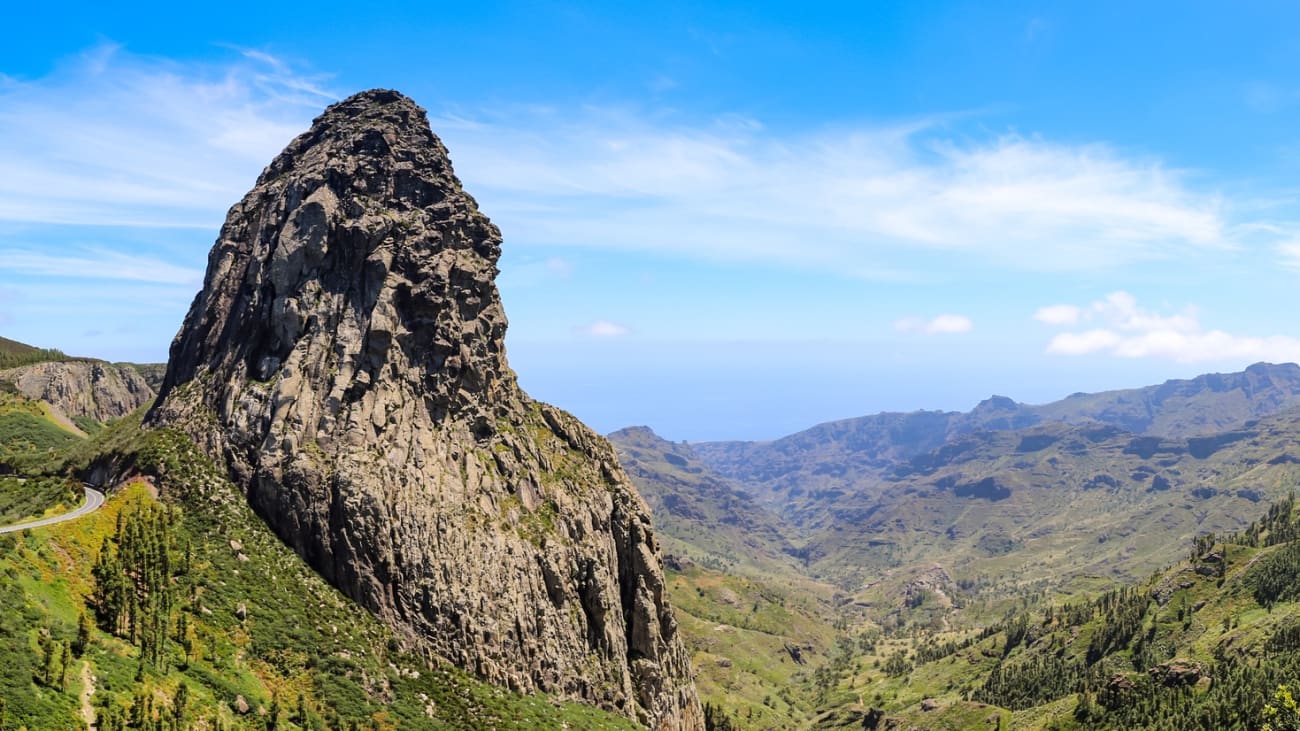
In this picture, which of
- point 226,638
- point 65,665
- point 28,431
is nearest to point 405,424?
point 226,638

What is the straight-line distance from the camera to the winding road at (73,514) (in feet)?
282

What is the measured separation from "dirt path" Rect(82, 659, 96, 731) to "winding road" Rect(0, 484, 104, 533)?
26418 millimetres

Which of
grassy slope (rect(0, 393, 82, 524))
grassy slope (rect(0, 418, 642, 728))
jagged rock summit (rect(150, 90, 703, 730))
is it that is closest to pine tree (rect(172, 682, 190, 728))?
grassy slope (rect(0, 418, 642, 728))

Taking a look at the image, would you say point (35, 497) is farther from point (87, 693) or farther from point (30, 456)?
point (87, 693)

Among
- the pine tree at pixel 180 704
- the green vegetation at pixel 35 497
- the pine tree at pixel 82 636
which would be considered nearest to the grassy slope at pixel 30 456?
the green vegetation at pixel 35 497

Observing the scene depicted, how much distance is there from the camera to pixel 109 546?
86125mm

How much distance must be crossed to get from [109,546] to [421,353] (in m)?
53.0

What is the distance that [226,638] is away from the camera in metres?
86.6

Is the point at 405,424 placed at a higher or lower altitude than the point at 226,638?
higher

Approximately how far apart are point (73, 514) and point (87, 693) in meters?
38.8

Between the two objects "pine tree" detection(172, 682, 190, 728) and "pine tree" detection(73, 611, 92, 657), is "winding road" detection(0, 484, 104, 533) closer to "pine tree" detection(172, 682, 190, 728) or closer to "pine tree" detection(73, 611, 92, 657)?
"pine tree" detection(73, 611, 92, 657)

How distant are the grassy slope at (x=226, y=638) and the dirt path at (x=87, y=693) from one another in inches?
27.5

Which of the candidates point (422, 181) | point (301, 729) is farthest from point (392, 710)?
point (422, 181)

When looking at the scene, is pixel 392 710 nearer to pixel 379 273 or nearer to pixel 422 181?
pixel 379 273
